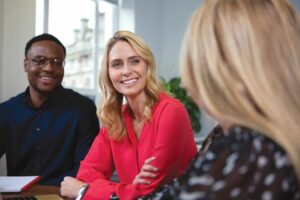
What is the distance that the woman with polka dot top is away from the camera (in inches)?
25.2

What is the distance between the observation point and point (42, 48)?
205 centimetres

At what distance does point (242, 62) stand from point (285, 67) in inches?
3.4

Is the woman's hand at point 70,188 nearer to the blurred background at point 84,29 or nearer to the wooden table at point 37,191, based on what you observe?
the wooden table at point 37,191

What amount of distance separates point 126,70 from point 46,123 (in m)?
0.69

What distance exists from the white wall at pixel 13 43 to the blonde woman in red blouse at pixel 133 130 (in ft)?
3.21

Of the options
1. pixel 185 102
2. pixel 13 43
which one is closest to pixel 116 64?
Result: pixel 13 43

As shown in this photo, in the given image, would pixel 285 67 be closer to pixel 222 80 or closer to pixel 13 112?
pixel 222 80

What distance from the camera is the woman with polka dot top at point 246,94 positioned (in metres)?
0.64

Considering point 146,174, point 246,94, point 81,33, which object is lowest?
point 146,174

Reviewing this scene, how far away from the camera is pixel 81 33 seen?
3910 mm

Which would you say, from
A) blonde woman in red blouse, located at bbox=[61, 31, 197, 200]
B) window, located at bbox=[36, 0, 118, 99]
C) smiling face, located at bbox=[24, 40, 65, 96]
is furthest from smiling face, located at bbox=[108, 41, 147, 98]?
window, located at bbox=[36, 0, 118, 99]

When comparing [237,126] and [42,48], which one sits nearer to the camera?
[237,126]

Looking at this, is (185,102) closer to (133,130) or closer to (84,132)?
(84,132)

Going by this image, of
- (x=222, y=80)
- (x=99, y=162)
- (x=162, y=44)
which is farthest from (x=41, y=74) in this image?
(x=162, y=44)
